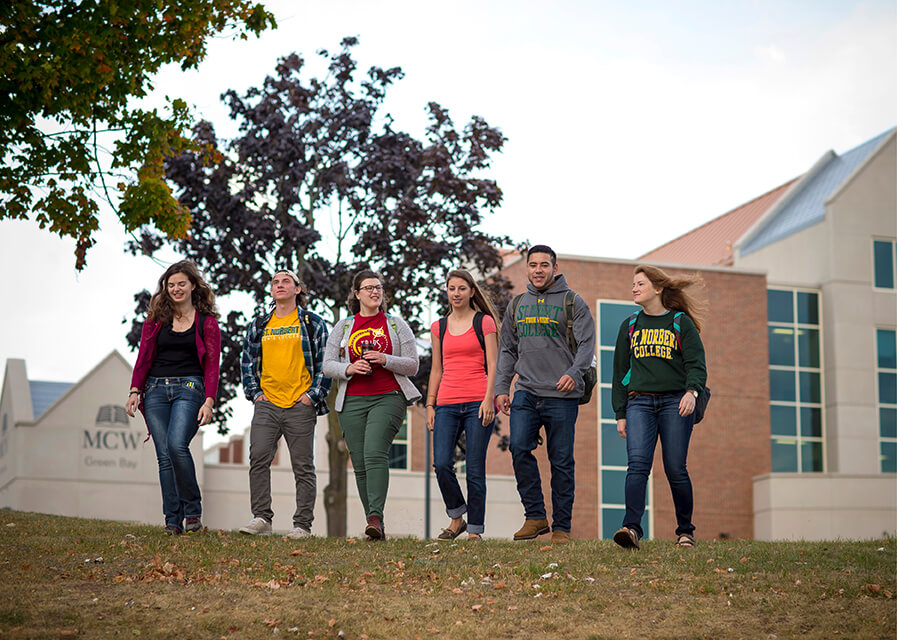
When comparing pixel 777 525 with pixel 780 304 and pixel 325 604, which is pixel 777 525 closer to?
pixel 780 304

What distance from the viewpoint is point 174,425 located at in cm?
923

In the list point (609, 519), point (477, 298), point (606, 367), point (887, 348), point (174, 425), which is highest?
point (887, 348)

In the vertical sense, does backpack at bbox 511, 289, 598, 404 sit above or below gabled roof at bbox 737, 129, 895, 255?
below

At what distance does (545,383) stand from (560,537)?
1243 mm

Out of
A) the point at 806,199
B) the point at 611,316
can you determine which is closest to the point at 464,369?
the point at 611,316

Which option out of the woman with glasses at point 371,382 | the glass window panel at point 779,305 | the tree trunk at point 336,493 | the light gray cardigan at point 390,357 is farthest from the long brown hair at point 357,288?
the glass window panel at point 779,305

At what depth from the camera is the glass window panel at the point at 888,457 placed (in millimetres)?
40844

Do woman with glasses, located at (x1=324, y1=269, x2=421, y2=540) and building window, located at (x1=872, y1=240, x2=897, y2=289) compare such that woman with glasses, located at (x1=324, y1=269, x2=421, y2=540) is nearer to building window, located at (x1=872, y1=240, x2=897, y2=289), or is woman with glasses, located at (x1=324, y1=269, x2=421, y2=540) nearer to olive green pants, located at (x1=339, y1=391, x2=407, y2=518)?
olive green pants, located at (x1=339, y1=391, x2=407, y2=518)

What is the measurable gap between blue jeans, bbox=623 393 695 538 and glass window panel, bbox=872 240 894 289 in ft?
118

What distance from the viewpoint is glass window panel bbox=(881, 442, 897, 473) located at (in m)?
40.8

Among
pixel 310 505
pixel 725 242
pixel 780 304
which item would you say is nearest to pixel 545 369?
pixel 310 505

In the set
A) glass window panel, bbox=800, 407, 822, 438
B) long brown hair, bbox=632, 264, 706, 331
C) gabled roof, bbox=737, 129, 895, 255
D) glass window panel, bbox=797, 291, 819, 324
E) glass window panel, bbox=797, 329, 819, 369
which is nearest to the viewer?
long brown hair, bbox=632, 264, 706, 331

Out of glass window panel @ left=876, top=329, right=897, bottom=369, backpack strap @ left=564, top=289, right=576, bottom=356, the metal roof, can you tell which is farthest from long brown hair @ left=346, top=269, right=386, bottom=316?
the metal roof

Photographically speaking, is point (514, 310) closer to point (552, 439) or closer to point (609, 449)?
point (552, 439)
